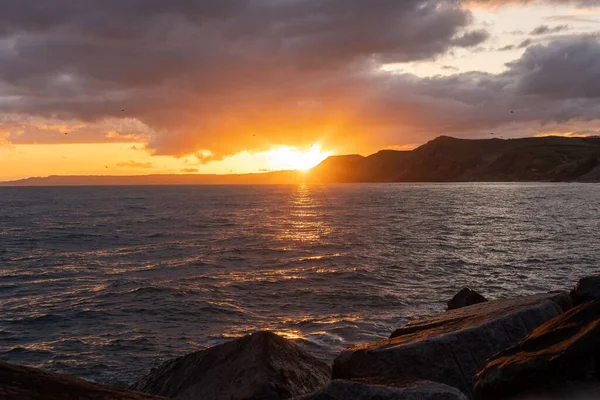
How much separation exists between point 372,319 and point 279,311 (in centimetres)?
484

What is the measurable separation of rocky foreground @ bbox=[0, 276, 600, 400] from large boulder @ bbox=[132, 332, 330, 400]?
3 centimetres

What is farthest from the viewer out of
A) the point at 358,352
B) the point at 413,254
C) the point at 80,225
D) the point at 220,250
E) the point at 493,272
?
the point at 80,225

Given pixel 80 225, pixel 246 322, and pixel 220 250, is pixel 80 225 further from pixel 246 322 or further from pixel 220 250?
pixel 246 322

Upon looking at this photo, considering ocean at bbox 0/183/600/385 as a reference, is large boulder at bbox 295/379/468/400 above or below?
above

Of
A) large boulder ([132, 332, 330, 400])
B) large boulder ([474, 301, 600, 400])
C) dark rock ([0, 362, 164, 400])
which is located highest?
dark rock ([0, 362, 164, 400])

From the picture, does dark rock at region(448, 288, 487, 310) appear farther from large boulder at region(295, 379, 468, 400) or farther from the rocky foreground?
large boulder at region(295, 379, 468, 400)

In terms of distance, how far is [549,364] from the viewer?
7207 mm

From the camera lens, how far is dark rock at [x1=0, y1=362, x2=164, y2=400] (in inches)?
194

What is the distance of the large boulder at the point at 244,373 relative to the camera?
985cm

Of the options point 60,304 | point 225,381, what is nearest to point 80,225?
point 60,304

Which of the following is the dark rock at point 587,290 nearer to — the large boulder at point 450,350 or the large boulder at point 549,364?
the large boulder at point 450,350

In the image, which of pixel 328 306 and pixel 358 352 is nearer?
pixel 358 352

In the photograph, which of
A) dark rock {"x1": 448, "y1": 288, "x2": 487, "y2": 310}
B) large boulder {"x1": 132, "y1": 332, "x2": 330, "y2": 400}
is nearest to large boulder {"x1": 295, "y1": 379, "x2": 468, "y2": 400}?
large boulder {"x1": 132, "y1": 332, "x2": 330, "y2": 400}

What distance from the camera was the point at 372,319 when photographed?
2366 cm
